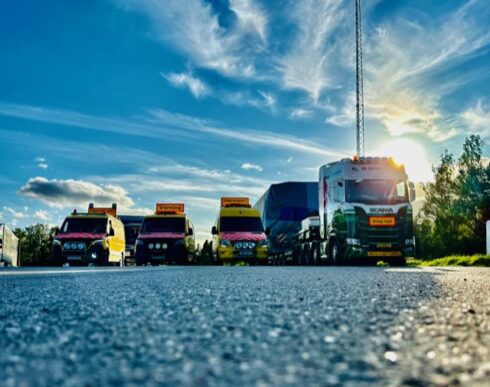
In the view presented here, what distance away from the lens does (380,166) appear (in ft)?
57.0

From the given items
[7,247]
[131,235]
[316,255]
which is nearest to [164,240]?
[316,255]

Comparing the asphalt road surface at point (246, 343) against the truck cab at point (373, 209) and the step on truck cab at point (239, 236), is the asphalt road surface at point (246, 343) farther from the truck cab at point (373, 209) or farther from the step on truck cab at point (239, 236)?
the step on truck cab at point (239, 236)

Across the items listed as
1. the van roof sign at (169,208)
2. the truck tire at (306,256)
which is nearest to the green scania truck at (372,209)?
the truck tire at (306,256)

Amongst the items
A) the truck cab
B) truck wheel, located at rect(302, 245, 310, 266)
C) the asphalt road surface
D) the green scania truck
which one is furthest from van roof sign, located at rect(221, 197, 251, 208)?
the asphalt road surface

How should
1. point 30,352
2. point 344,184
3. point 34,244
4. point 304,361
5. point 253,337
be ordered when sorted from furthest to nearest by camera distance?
1. point 34,244
2. point 344,184
3. point 253,337
4. point 30,352
5. point 304,361

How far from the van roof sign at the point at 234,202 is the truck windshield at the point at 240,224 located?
5.25 feet

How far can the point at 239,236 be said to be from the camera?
A: 20.8 meters

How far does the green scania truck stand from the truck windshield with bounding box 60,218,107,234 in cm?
935

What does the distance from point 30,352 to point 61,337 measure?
0.33 m

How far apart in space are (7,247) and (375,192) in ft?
56.0

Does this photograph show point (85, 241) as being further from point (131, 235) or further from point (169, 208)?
point (131, 235)

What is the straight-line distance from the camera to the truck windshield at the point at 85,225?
72.6ft

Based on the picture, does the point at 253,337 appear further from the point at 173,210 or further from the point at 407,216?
the point at 173,210

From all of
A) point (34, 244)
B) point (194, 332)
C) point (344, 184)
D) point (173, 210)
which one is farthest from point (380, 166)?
point (34, 244)
